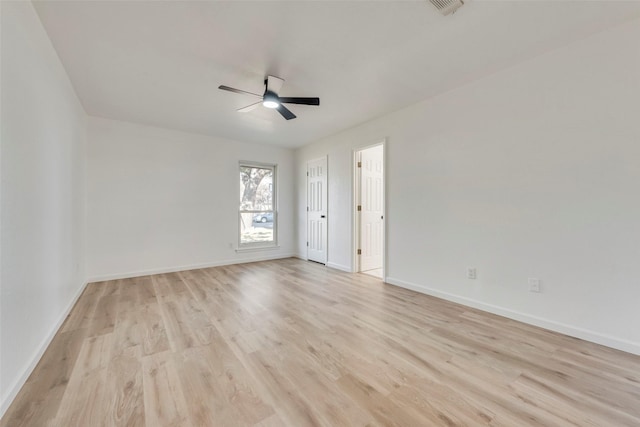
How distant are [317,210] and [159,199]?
113 inches

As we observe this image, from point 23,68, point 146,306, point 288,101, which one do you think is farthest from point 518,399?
point 23,68

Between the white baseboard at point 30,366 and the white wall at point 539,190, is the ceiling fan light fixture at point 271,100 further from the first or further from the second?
the white baseboard at point 30,366

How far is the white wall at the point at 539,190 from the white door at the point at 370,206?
1.00 m

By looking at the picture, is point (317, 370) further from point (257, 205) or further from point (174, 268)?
point (257, 205)

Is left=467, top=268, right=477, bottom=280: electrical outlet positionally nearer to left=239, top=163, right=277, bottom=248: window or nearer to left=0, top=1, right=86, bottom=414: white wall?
left=0, top=1, right=86, bottom=414: white wall

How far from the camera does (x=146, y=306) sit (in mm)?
2908

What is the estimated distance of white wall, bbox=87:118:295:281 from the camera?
156 inches

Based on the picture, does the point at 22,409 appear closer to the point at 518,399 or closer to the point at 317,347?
the point at 317,347

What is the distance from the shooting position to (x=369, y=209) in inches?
183

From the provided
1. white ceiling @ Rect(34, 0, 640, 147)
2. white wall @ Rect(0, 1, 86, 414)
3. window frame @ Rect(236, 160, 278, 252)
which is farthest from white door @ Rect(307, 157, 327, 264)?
white wall @ Rect(0, 1, 86, 414)

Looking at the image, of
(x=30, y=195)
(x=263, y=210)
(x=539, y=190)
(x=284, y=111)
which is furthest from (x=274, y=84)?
(x=263, y=210)

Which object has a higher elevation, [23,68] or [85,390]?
[23,68]

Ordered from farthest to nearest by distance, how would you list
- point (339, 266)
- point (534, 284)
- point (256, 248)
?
point (256, 248)
point (339, 266)
point (534, 284)

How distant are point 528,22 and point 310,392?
3028mm
